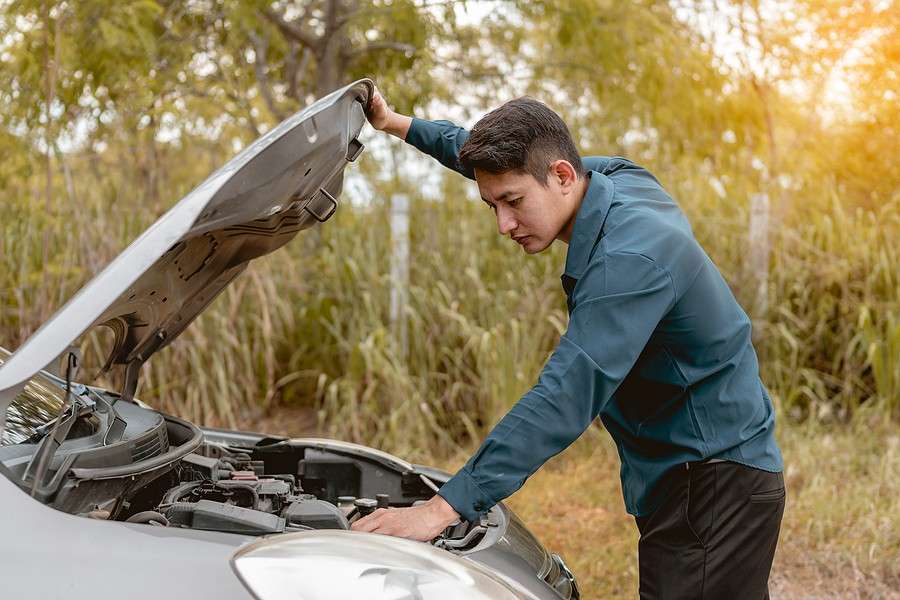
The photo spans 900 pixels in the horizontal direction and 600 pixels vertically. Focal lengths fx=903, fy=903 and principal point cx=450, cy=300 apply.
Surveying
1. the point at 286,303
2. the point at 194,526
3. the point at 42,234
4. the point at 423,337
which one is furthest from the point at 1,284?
the point at 194,526

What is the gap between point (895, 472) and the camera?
16.6ft

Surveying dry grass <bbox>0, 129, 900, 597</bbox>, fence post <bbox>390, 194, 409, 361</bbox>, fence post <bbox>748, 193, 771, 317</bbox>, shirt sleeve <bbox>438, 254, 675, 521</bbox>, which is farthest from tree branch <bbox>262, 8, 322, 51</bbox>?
shirt sleeve <bbox>438, 254, 675, 521</bbox>

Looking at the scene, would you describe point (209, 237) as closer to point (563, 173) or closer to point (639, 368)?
point (563, 173)

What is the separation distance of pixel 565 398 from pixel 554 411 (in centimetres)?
4

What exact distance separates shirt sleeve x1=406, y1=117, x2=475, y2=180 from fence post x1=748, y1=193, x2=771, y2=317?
4127mm

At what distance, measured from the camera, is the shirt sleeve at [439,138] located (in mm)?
2924

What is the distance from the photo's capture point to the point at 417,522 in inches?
75.6

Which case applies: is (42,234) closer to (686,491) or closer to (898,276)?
(686,491)

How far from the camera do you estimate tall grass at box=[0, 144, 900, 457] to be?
18.4 feet

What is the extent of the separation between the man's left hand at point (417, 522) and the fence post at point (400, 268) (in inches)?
153

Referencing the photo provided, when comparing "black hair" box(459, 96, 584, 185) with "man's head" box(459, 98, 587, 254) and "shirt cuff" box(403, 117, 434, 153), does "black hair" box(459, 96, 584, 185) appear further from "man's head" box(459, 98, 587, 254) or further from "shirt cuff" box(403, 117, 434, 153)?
"shirt cuff" box(403, 117, 434, 153)

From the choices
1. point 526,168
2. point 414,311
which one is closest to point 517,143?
point 526,168

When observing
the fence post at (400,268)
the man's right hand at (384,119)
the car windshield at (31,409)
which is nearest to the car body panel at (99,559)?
the car windshield at (31,409)

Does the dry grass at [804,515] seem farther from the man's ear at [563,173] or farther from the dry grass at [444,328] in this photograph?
the man's ear at [563,173]
